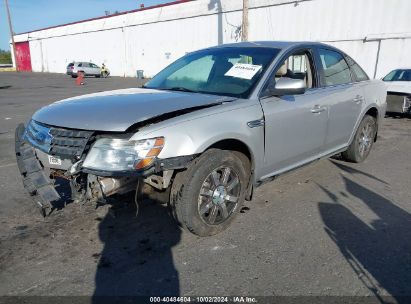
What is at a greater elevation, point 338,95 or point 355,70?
point 355,70

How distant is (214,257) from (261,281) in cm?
49

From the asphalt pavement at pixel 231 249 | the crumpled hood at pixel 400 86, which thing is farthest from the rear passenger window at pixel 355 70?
the crumpled hood at pixel 400 86

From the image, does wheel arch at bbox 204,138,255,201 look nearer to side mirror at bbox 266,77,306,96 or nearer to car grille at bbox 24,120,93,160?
side mirror at bbox 266,77,306,96

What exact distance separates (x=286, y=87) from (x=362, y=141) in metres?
2.73

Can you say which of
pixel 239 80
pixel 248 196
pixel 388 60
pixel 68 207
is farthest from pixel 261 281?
pixel 388 60

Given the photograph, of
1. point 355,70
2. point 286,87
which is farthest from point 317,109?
point 355,70

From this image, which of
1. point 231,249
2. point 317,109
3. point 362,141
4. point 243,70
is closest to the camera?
point 231,249

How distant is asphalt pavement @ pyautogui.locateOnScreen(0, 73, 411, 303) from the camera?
8.90 ft

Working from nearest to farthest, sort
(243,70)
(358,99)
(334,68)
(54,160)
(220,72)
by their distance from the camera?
(54,160)
(243,70)
(220,72)
(334,68)
(358,99)

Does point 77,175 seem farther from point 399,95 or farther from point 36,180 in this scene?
point 399,95

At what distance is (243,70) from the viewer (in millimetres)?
3938

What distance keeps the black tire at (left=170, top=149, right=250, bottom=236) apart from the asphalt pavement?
0.17 metres

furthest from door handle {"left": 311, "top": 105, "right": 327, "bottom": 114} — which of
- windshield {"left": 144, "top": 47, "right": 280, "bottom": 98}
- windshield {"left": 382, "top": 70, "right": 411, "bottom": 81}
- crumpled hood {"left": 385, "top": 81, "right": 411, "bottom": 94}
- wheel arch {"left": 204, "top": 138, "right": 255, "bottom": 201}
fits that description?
windshield {"left": 382, "top": 70, "right": 411, "bottom": 81}

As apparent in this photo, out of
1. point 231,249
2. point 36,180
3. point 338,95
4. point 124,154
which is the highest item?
point 338,95
